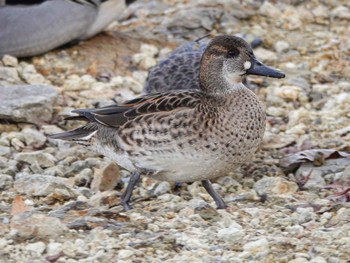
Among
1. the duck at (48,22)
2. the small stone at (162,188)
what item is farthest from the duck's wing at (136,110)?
the duck at (48,22)

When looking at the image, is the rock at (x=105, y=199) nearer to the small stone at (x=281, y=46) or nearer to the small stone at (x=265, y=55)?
the small stone at (x=265, y=55)

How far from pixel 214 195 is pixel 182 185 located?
49 cm

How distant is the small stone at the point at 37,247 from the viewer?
4.48 metres

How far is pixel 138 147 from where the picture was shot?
17.6 ft

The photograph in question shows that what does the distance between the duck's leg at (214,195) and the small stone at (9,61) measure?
3.06 m

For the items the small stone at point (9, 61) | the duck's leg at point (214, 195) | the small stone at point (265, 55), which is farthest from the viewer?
the small stone at point (265, 55)

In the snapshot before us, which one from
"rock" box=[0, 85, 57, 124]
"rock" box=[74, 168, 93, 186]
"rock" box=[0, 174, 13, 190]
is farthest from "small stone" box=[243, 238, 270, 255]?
"rock" box=[0, 85, 57, 124]

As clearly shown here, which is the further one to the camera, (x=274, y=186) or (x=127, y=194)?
Result: (x=274, y=186)

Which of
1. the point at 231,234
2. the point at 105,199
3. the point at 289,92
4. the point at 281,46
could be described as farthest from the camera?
the point at 281,46

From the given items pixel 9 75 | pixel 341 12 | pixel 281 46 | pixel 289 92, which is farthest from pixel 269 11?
pixel 9 75

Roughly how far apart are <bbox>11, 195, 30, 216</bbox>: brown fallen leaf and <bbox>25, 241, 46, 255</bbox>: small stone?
0.59m

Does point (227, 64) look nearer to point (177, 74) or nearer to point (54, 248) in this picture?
point (177, 74)

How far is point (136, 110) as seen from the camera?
5.48 metres

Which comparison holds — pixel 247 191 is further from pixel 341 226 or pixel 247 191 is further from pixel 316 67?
pixel 316 67
